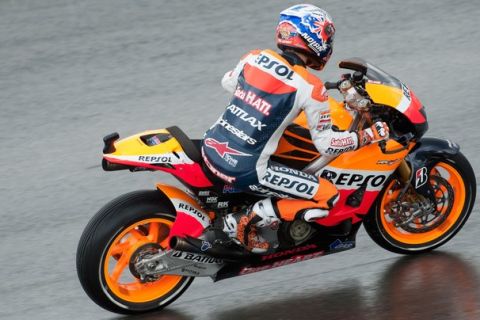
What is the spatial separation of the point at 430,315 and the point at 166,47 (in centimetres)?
586


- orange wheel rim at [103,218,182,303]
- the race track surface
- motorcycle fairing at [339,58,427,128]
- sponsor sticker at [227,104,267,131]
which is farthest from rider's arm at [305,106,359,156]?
orange wheel rim at [103,218,182,303]

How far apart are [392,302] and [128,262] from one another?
5.36 feet

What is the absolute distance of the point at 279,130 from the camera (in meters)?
6.51

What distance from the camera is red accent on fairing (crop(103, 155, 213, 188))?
6.61 metres

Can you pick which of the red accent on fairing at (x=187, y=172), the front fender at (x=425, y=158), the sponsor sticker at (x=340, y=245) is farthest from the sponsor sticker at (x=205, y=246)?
the front fender at (x=425, y=158)

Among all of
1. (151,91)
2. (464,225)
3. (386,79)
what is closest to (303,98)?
(386,79)

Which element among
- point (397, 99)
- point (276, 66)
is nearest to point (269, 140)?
point (276, 66)

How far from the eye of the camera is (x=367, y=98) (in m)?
6.82

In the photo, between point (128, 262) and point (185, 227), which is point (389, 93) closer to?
point (185, 227)

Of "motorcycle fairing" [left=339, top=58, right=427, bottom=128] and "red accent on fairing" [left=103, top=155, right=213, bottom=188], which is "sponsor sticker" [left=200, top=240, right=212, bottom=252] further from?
"motorcycle fairing" [left=339, top=58, right=427, bottom=128]

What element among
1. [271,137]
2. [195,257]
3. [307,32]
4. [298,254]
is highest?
[307,32]

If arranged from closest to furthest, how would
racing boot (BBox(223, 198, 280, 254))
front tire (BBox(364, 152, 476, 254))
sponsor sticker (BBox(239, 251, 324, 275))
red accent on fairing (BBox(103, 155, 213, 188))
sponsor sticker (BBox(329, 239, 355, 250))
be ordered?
red accent on fairing (BBox(103, 155, 213, 188)) → racing boot (BBox(223, 198, 280, 254)) → sponsor sticker (BBox(239, 251, 324, 275)) → sponsor sticker (BBox(329, 239, 355, 250)) → front tire (BBox(364, 152, 476, 254))

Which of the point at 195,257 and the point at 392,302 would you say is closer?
the point at 392,302

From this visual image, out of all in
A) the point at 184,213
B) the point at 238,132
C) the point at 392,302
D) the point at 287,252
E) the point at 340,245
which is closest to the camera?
the point at 238,132
